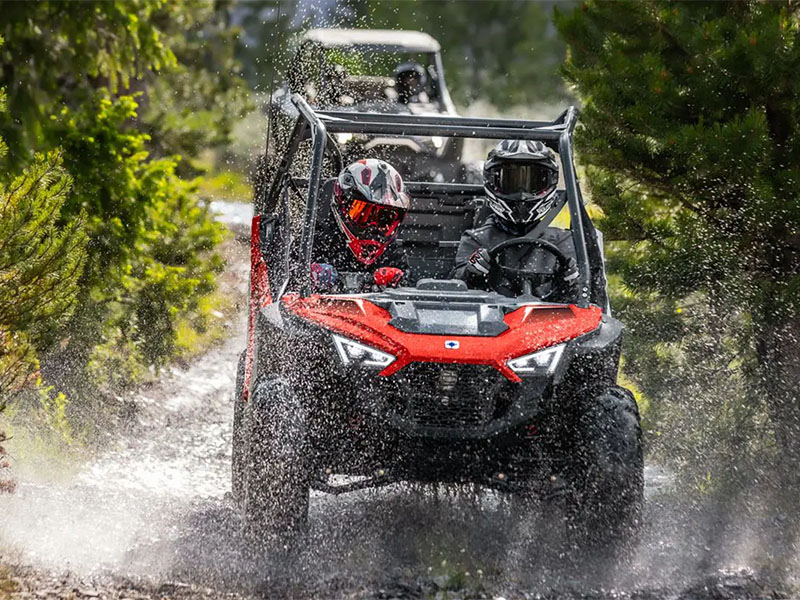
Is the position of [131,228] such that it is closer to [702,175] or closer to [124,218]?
[124,218]

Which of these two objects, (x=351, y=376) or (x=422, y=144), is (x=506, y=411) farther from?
(x=422, y=144)

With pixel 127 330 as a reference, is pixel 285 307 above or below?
above

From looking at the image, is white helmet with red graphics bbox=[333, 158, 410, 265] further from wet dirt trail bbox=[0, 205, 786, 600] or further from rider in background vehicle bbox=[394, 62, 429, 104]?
rider in background vehicle bbox=[394, 62, 429, 104]

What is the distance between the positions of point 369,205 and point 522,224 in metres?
1.06

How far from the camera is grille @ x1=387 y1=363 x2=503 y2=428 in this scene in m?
6.07

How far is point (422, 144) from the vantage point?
14.9 metres

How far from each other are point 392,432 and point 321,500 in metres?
2.16

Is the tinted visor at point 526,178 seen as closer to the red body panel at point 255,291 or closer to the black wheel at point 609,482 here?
the red body panel at point 255,291

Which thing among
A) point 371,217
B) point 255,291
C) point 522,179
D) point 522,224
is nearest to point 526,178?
point 522,179

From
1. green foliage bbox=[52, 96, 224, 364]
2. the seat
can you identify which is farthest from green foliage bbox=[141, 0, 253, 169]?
the seat

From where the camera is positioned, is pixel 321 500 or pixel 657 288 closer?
pixel 321 500

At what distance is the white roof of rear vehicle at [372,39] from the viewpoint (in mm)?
15648

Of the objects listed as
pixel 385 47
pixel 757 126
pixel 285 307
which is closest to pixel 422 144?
pixel 385 47

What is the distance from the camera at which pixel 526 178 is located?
7.47 m
